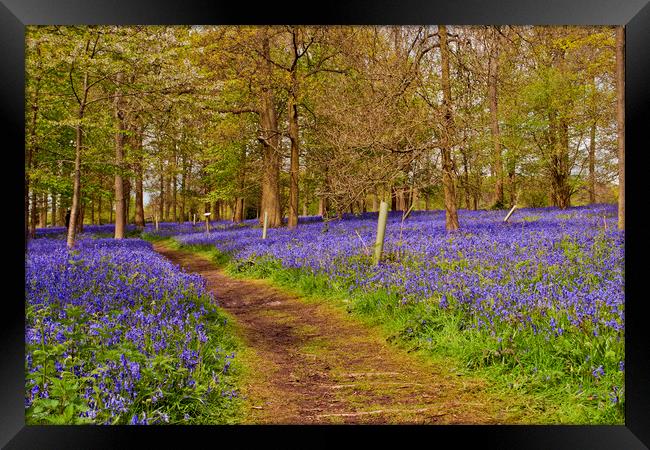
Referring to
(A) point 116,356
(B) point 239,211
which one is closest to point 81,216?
(A) point 116,356

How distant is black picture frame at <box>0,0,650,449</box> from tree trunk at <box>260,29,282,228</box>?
8108 millimetres

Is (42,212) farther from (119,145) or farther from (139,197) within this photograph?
(139,197)

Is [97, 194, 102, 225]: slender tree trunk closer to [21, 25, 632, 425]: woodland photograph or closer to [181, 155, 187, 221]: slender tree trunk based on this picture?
[21, 25, 632, 425]: woodland photograph

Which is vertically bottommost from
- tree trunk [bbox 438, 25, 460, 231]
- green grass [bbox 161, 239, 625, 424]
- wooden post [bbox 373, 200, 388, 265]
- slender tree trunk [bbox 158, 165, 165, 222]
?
green grass [bbox 161, 239, 625, 424]

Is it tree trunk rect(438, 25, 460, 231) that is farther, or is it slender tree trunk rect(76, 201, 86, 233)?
slender tree trunk rect(76, 201, 86, 233)

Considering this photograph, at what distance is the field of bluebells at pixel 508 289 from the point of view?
3426mm

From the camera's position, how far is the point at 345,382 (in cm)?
400

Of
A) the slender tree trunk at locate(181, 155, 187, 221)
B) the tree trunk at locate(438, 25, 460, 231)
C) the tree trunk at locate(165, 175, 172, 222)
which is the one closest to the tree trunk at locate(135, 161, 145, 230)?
the tree trunk at locate(165, 175, 172, 222)

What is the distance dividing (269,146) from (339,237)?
4.51 metres

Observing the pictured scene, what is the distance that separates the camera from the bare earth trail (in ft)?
11.4
